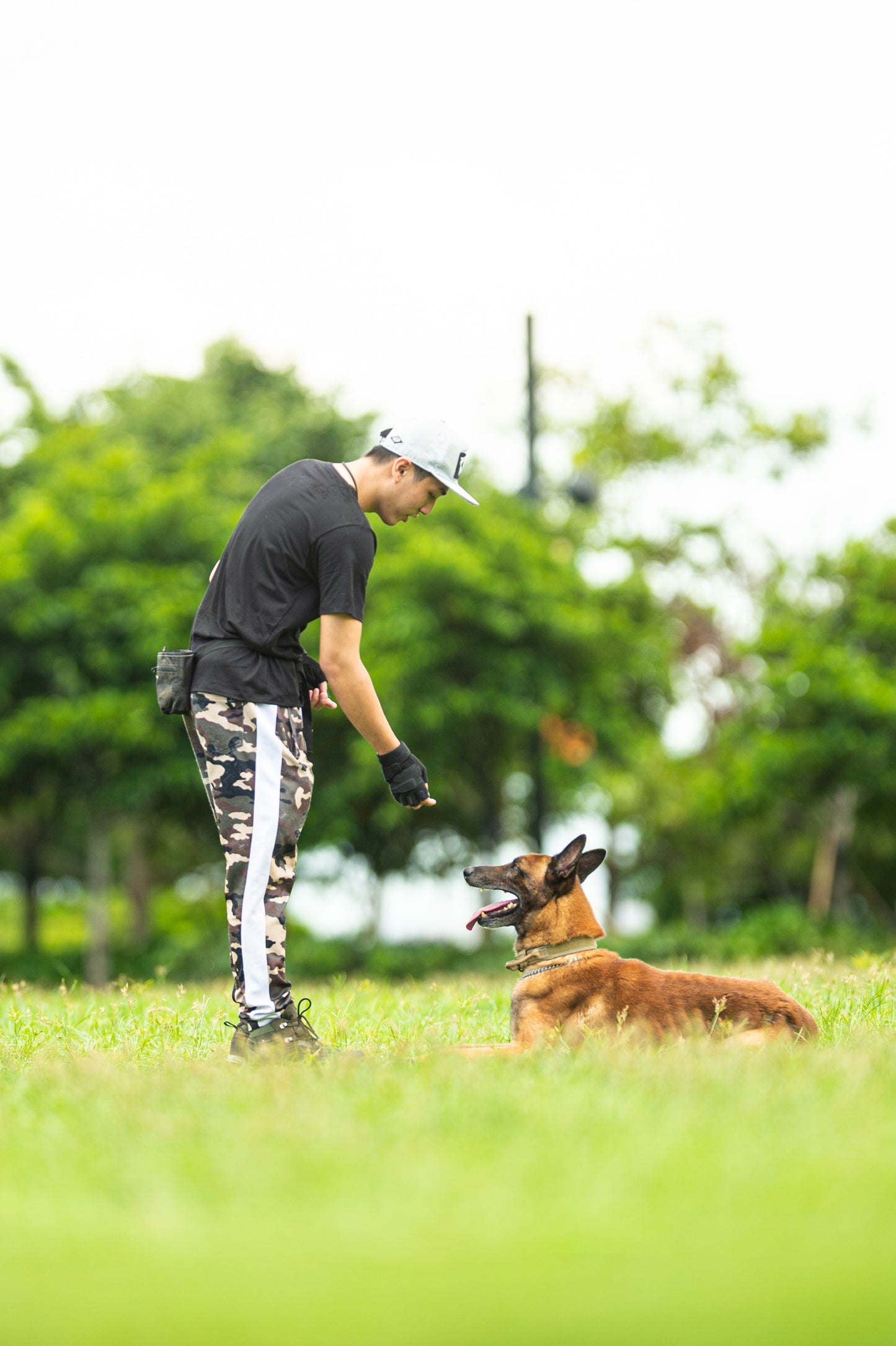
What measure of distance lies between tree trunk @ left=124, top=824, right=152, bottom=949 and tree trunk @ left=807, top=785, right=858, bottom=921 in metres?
13.2

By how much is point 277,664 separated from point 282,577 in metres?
0.34

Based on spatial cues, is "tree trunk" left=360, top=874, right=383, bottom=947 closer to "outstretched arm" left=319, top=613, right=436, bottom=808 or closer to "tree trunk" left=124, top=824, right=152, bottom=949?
"tree trunk" left=124, top=824, right=152, bottom=949

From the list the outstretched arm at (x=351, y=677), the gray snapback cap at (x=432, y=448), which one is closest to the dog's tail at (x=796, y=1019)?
the outstretched arm at (x=351, y=677)

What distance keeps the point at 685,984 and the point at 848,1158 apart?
1.90 m

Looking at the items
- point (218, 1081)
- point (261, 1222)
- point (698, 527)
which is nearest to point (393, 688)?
point (698, 527)

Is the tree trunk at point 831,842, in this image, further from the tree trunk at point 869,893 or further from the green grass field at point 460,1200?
the green grass field at point 460,1200

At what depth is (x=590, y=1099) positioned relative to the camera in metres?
3.67

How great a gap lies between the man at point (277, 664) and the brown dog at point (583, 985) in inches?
26.5

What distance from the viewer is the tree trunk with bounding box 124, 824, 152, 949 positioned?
27734mm

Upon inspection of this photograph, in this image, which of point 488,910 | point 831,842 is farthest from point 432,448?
point 831,842

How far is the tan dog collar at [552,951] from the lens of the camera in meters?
5.34

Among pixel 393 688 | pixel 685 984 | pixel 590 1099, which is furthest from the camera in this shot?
pixel 393 688

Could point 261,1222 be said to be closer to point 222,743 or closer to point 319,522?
point 222,743

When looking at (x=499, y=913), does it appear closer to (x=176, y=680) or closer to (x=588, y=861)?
(x=588, y=861)
